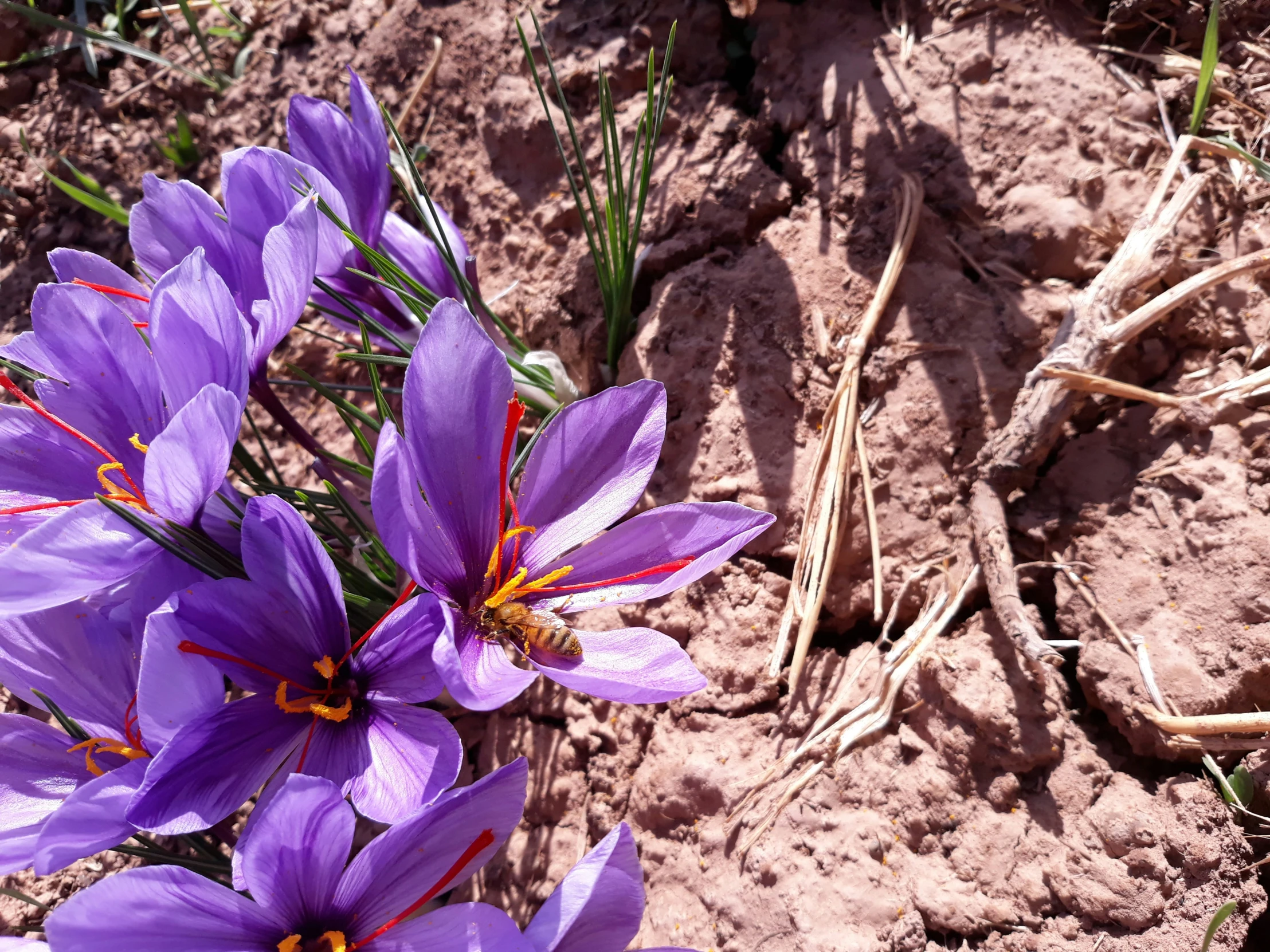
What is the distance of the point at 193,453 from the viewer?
32.9 inches

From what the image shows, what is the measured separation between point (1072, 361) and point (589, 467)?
0.84 m

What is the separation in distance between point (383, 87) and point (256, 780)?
1.78 m

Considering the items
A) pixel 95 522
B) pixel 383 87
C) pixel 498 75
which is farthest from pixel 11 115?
pixel 95 522

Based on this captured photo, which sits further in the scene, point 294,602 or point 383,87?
point 383,87

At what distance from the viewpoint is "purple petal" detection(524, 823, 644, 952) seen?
878mm

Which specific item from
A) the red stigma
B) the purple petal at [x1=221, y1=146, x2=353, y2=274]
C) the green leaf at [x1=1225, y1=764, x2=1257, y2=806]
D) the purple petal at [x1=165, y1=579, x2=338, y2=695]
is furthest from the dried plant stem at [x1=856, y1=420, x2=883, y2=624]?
the purple petal at [x1=221, y1=146, x2=353, y2=274]

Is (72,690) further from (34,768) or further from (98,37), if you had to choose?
(98,37)

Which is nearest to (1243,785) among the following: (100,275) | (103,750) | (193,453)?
(193,453)

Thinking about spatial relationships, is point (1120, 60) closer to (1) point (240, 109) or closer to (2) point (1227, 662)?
(2) point (1227, 662)

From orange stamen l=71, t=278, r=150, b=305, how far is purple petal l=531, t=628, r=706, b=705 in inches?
30.2

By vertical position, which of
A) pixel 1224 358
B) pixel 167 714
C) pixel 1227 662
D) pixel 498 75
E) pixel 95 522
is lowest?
pixel 1227 662

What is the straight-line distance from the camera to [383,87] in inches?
81.9

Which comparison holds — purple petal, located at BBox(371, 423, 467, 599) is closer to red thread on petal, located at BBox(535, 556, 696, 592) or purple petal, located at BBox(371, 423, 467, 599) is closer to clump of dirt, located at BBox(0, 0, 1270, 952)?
red thread on petal, located at BBox(535, 556, 696, 592)

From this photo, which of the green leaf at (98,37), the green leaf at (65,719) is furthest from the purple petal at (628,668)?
the green leaf at (98,37)
